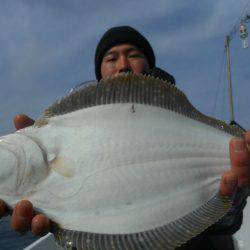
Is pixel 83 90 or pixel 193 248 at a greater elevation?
pixel 83 90

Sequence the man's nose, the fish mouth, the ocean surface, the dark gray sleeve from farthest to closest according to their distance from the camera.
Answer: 1. the ocean surface
2. the man's nose
3. the dark gray sleeve
4. the fish mouth

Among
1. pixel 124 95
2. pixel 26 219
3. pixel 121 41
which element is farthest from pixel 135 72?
pixel 26 219

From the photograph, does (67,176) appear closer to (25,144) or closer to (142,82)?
(25,144)

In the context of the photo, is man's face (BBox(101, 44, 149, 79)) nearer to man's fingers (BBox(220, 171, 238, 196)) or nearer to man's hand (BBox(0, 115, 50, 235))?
man's fingers (BBox(220, 171, 238, 196))

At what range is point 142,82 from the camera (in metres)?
2.40

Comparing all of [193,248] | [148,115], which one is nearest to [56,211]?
[148,115]

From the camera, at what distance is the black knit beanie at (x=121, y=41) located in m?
4.22

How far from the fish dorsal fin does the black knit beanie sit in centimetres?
186

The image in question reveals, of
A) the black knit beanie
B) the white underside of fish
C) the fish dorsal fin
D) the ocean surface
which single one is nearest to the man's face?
the black knit beanie

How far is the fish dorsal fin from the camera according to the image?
236cm

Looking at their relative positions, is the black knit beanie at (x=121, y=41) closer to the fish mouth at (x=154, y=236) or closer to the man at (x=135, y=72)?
the man at (x=135, y=72)

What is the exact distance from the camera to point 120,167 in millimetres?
2258

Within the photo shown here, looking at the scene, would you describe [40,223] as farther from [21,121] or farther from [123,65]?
[123,65]

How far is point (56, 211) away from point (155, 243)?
576 mm
